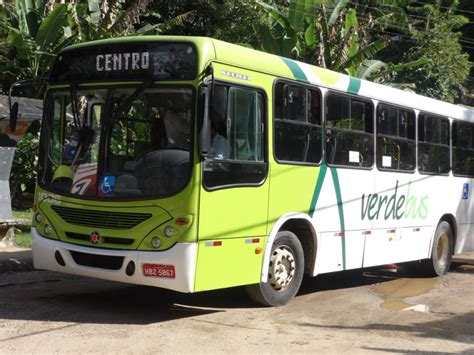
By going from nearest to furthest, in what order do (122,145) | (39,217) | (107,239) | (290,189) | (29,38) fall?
1. (107,239)
2. (122,145)
3. (39,217)
4. (290,189)
5. (29,38)

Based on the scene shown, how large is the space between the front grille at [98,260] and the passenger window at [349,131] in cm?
332

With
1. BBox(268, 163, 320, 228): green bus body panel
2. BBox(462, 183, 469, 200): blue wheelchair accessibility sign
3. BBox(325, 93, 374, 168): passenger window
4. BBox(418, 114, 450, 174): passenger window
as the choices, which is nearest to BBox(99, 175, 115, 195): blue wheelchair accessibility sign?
BBox(268, 163, 320, 228): green bus body panel

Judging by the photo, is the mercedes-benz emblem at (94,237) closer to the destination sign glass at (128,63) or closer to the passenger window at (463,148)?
the destination sign glass at (128,63)

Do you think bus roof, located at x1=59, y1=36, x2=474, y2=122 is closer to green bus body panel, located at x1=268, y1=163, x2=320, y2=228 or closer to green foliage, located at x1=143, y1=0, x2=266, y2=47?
green bus body panel, located at x1=268, y1=163, x2=320, y2=228

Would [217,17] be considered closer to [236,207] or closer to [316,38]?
[316,38]

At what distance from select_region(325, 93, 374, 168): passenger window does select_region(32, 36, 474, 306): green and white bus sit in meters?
0.03

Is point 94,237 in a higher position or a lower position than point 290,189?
lower

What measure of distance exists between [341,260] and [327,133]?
1.82 metres

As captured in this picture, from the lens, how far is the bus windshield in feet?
22.9

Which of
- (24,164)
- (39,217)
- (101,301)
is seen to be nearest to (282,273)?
(101,301)

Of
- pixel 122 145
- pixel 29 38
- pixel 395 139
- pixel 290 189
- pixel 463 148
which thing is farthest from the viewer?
pixel 29 38

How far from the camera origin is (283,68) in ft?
26.9

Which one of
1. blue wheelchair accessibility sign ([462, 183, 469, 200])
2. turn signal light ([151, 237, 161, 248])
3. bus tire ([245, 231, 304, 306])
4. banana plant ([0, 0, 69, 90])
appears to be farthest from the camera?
banana plant ([0, 0, 69, 90])

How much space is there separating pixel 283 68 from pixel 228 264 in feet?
8.61
